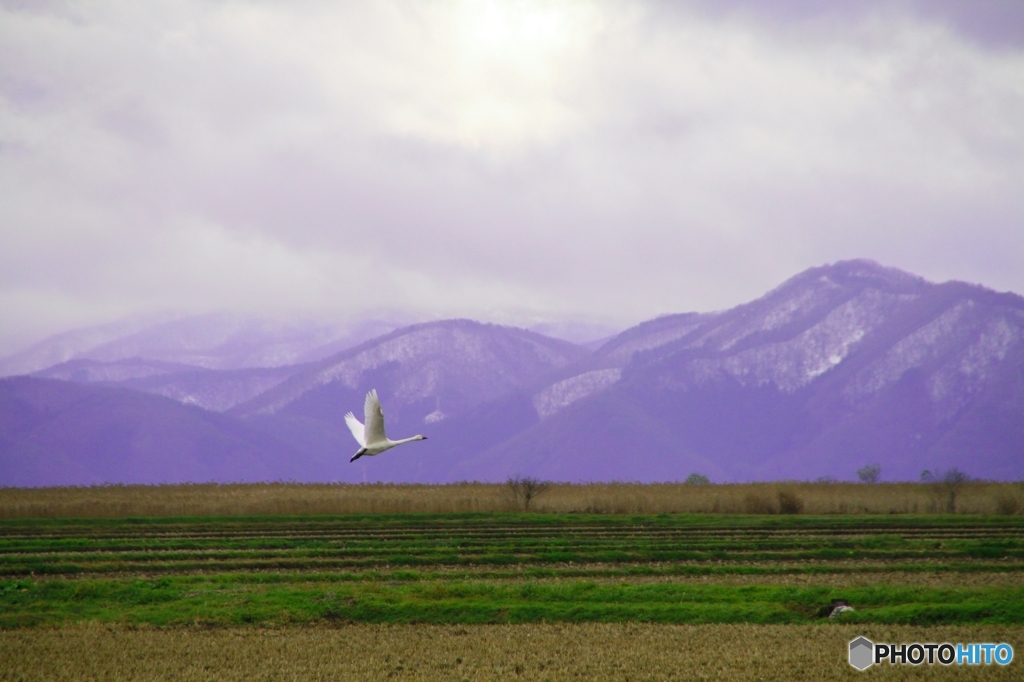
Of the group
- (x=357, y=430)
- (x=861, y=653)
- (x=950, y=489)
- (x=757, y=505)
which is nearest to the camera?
(x=861, y=653)

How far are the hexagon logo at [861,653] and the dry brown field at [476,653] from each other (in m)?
0.34

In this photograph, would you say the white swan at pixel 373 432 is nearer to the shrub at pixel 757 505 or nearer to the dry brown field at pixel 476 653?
the dry brown field at pixel 476 653

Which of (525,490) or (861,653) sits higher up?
(525,490)

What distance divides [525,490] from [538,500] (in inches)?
139

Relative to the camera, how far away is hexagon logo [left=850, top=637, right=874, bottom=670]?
850 inches

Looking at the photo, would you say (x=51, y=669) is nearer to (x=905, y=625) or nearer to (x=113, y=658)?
(x=113, y=658)

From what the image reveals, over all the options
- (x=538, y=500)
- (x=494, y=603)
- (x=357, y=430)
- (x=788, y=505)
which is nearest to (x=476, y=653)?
(x=494, y=603)

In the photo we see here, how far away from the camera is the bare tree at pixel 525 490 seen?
60.3m

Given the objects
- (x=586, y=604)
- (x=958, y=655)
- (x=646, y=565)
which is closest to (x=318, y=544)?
(x=646, y=565)

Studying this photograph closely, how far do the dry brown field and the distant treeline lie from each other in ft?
106

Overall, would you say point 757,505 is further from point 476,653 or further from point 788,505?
point 476,653

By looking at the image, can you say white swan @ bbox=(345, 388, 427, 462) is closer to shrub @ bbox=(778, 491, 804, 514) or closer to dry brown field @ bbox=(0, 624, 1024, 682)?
dry brown field @ bbox=(0, 624, 1024, 682)

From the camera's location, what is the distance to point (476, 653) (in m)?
23.2

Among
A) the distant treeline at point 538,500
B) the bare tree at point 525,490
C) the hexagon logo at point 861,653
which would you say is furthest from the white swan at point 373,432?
the bare tree at point 525,490
